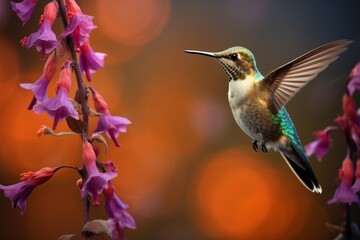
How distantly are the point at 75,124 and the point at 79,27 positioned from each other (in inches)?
4.5

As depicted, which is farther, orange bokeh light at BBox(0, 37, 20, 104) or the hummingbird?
orange bokeh light at BBox(0, 37, 20, 104)

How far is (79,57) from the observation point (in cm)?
69

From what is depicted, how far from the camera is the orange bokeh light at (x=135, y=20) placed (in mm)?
1586

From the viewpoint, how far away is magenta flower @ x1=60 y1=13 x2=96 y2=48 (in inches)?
24.0

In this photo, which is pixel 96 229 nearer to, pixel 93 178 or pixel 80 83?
pixel 93 178

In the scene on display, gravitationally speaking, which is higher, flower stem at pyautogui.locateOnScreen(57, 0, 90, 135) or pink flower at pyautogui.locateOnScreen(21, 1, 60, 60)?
pink flower at pyautogui.locateOnScreen(21, 1, 60, 60)

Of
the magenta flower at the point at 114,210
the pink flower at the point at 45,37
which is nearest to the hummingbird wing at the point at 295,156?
the magenta flower at the point at 114,210

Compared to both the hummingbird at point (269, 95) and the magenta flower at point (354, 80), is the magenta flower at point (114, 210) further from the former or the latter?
Answer: the magenta flower at point (354, 80)

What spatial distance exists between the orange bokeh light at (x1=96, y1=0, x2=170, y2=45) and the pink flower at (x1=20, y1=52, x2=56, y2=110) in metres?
0.90

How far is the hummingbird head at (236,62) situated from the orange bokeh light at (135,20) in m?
0.79

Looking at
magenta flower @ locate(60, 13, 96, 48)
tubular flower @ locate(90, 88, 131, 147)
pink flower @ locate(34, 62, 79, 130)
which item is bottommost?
tubular flower @ locate(90, 88, 131, 147)

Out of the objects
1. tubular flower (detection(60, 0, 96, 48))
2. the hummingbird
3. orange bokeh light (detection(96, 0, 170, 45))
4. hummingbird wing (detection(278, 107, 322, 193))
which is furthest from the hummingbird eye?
orange bokeh light (detection(96, 0, 170, 45))

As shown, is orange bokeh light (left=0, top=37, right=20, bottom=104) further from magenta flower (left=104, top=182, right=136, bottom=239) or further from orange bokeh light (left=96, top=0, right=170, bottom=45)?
magenta flower (left=104, top=182, right=136, bottom=239)

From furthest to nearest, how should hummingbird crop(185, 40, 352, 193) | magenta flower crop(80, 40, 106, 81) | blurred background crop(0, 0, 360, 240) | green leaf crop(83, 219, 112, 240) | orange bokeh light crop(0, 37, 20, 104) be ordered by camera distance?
blurred background crop(0, 0, 360, 240) → orange bokeh light crop(0, 37, 20, 104) → hummingbird crop(185, 40, 352, 193) → magenta flower crop(80, 40, 106, 81) → green leaf crop(83, 219, 112, 240)
